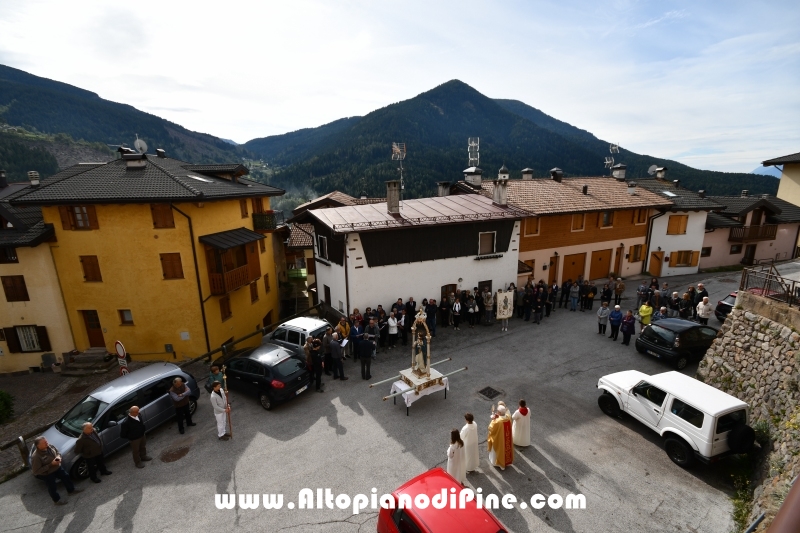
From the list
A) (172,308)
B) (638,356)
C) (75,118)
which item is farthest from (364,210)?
(75,118)

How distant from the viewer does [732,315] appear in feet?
43.0

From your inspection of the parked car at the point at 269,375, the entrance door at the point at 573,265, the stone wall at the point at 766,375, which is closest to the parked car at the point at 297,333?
the parked car at the point at 269,375

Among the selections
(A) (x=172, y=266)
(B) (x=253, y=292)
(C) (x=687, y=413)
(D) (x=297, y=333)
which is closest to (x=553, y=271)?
(C) (x=687, y=413)

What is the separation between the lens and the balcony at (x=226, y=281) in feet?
60.2

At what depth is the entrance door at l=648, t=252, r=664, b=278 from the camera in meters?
28.3

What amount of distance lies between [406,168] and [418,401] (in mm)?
89687

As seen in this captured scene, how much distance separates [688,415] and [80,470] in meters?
15.6

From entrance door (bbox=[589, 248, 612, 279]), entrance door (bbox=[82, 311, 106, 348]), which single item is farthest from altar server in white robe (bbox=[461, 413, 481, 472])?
entrance door (bbox=[589, 248, 612, 279])

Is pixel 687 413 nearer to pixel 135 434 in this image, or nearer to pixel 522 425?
pixel 522 425

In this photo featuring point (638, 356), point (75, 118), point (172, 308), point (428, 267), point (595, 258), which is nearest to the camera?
point (638, 356)

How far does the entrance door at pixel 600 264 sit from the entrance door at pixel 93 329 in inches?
1131

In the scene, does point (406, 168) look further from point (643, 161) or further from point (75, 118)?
point (75, 118)

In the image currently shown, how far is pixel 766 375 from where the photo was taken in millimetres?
11055

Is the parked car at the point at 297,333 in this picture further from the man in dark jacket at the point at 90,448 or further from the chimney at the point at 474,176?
the chimney at the point at 474,176
